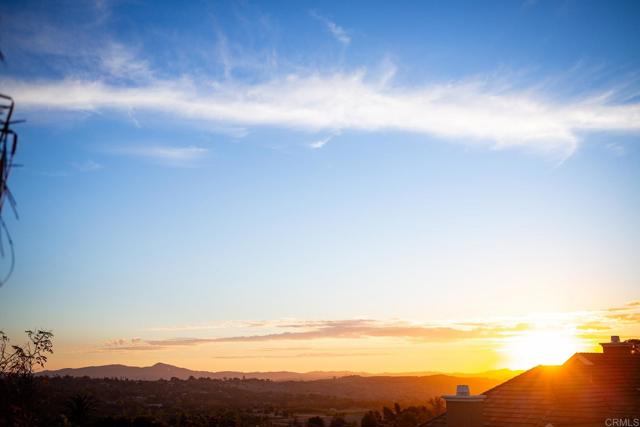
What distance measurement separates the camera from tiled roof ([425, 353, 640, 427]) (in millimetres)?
16109

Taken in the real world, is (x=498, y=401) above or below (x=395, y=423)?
above

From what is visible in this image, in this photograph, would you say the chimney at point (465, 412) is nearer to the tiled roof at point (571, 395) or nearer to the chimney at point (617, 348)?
the tiled roof at point (571, 395)

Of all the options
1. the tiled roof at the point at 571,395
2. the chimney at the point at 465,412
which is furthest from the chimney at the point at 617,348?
the chimney at the point at 465,412

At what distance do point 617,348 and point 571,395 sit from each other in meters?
4.99

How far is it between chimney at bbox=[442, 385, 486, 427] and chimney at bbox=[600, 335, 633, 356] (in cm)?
815

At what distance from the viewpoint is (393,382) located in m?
Result: 134

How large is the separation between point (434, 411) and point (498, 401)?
35942 mm

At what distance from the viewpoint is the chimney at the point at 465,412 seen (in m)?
15.9

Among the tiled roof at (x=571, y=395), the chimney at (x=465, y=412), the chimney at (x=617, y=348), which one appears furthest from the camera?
the chimney at (x=617, y=348)

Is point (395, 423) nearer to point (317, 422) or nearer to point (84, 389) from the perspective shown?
point (317, 422)

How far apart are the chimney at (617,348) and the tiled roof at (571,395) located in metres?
0.29

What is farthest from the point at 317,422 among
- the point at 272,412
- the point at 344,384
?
the point at 344,384

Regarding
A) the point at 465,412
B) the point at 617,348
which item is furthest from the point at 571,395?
the point at 617,348

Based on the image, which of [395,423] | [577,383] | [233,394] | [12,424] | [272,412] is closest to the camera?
[12,424]
